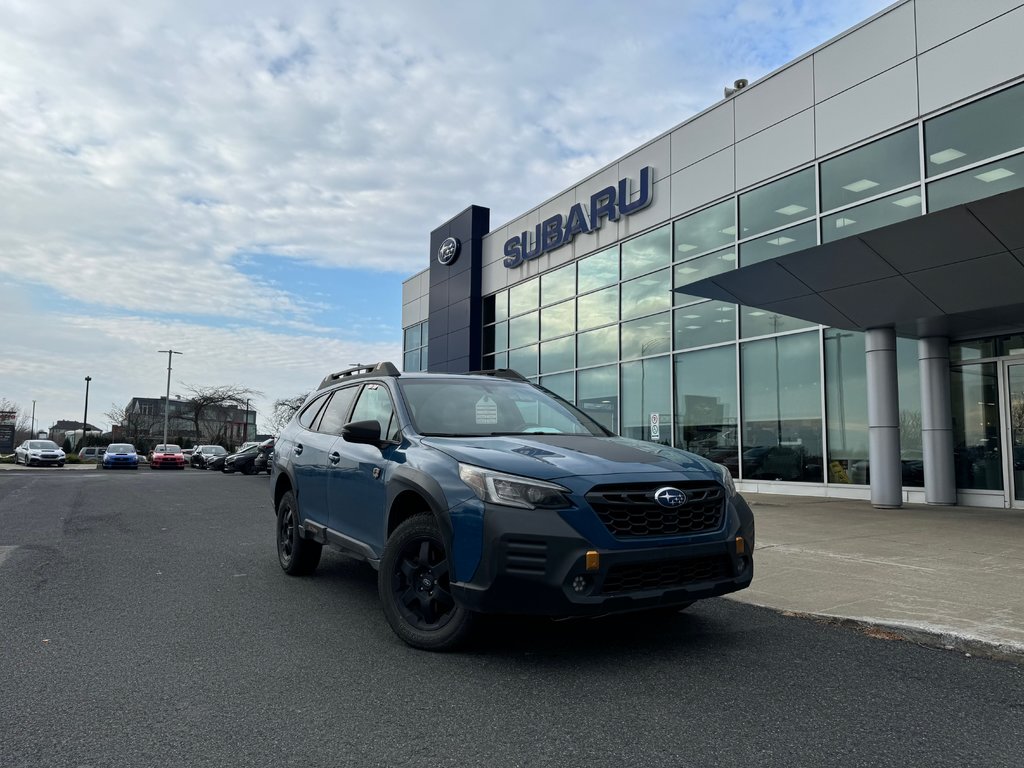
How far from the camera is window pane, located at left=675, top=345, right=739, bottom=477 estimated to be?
1694 cm

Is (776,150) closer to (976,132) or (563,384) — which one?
(976,132)

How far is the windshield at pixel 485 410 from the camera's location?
5.07 m

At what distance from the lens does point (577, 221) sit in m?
22.3

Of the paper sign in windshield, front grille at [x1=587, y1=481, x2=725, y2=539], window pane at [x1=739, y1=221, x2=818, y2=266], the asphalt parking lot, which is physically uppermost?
window pane at [x1=739, y1=221, x2=818, y2=266]

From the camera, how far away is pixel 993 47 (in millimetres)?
12156

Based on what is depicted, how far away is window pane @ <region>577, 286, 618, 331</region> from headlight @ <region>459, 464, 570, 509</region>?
17188 millimetres

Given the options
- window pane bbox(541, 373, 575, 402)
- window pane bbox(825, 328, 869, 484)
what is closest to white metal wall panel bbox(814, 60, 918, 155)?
window pane bbox(825, 328, 869, 484)

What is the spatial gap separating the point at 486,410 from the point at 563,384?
697 inches

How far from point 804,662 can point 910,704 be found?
0.69m

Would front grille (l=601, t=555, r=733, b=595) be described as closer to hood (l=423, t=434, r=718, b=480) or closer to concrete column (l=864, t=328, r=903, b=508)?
hood (l=423, t=434, r=718, b=480)

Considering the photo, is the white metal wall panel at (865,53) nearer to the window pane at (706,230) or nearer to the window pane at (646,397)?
the window pane at (706,230)

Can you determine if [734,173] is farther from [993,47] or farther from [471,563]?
[471,563]

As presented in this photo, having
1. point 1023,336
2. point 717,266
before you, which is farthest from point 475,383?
point 717,266

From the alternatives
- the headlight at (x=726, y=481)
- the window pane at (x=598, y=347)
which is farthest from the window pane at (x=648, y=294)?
the headlight at (x=726, y=481)
